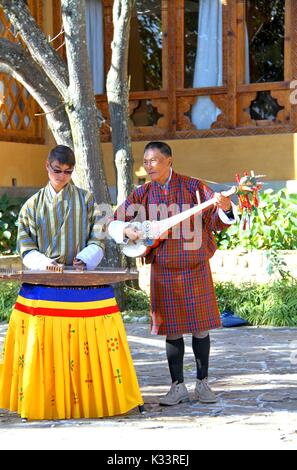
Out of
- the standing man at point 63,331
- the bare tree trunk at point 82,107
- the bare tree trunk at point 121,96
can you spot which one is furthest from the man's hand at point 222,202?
the bare tree trunk at point 121,96

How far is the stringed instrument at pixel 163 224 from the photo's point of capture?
506 cm

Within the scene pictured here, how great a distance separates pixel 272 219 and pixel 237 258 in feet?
2.12

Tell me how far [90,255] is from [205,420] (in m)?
1.13

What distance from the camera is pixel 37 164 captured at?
12109mm

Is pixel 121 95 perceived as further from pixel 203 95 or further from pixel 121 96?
pixel 203 95

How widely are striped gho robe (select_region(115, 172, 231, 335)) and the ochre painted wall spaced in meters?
5.70

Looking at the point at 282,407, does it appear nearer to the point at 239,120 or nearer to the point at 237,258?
the point at 237,258

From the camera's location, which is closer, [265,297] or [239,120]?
[265,297]

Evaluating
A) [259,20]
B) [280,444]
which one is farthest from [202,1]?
[280,444]

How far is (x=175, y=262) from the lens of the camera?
5309 millimetres

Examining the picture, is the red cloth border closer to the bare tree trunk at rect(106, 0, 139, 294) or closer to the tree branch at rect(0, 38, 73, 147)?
the bare tree trunk at rect(106, 0, 139, 294)

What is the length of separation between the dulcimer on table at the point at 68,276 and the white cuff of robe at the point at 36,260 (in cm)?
Answer: 5

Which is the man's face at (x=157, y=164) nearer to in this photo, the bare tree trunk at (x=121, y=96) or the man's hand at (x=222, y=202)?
the man's hand at (x=222, y=202)

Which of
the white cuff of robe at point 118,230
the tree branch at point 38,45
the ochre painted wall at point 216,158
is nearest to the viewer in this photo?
the white cuff of robe at point 118,230
